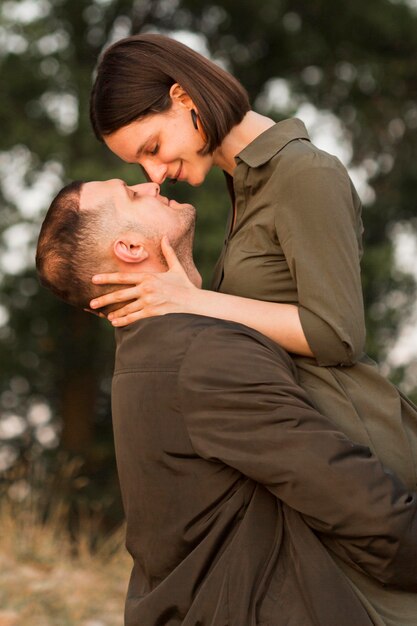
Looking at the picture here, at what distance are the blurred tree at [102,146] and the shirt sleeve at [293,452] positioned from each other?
714 centimetres

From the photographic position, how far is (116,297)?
2.46m

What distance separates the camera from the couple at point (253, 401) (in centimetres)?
210

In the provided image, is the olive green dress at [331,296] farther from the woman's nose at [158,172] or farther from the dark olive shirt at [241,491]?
the woman's nose at [158,172]

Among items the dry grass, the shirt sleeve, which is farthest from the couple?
the dry grass

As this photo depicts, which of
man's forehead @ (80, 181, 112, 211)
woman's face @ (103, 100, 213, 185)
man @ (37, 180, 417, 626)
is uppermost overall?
woman's face @ (103, 100, 213, 185)

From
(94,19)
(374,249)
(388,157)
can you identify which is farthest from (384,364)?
(94,19)

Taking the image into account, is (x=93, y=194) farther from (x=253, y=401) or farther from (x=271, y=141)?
(x=253, y=401)

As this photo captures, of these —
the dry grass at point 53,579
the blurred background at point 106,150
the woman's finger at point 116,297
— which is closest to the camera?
the woman's finger at point 116,297

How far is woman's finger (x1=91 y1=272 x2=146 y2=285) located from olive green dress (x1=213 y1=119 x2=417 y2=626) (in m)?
0.27

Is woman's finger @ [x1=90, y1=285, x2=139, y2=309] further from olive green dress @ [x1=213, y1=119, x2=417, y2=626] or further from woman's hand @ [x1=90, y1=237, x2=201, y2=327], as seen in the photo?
olive green dress @ [x1=213, y1=119, x2=417, y2=626]

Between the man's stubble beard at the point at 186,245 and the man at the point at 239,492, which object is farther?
the man's stubble beard at the point at 186,245

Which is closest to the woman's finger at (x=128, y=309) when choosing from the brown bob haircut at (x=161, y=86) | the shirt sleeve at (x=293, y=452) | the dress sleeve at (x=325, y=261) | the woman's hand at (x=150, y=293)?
the woman's hand at (x=150, y=293)

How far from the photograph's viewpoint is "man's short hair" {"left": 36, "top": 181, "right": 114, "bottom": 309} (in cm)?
252

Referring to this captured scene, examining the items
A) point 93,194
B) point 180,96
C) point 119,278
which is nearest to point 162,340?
point 119,278
